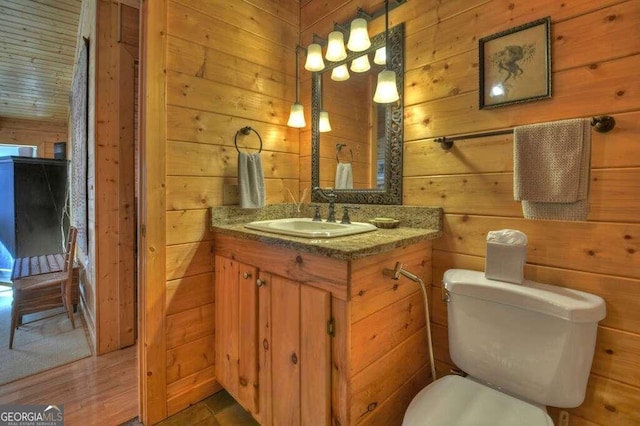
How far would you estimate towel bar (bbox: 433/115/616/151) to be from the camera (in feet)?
3.14

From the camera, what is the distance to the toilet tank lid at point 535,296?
34.9 inches

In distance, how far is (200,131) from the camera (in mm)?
1510

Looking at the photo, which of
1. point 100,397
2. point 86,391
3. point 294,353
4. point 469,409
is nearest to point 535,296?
point 469,409

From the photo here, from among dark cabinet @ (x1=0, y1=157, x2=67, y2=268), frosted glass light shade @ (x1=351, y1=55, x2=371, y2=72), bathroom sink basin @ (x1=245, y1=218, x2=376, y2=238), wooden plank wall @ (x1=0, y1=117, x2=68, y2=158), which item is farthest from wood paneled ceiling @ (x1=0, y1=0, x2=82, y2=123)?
bathroom sink basin @ (x1=245, y1=218, x2=376, y2=238)

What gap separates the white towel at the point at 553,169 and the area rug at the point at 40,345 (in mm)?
2713

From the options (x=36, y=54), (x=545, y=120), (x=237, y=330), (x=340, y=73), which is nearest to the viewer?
(x=545, y=120)

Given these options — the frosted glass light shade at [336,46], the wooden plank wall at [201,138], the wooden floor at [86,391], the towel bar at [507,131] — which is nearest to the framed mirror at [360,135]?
the frosted glass light shade at [336,46]

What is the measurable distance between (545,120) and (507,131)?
0.42 ft

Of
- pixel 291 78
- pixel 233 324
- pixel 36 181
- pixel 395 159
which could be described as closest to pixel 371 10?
pixel 291 78

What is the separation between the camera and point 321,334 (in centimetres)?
98

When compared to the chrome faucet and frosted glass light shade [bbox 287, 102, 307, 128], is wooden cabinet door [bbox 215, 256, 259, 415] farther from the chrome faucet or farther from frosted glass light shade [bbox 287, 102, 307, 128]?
frosted glass light shade [bbox 287, 102, 307, 128]

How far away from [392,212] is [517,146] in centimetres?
61

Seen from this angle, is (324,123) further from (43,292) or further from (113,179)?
(43,292)

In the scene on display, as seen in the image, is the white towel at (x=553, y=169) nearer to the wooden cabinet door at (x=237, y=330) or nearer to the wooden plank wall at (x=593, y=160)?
the wooden plank wall at (x=593, y=160)
